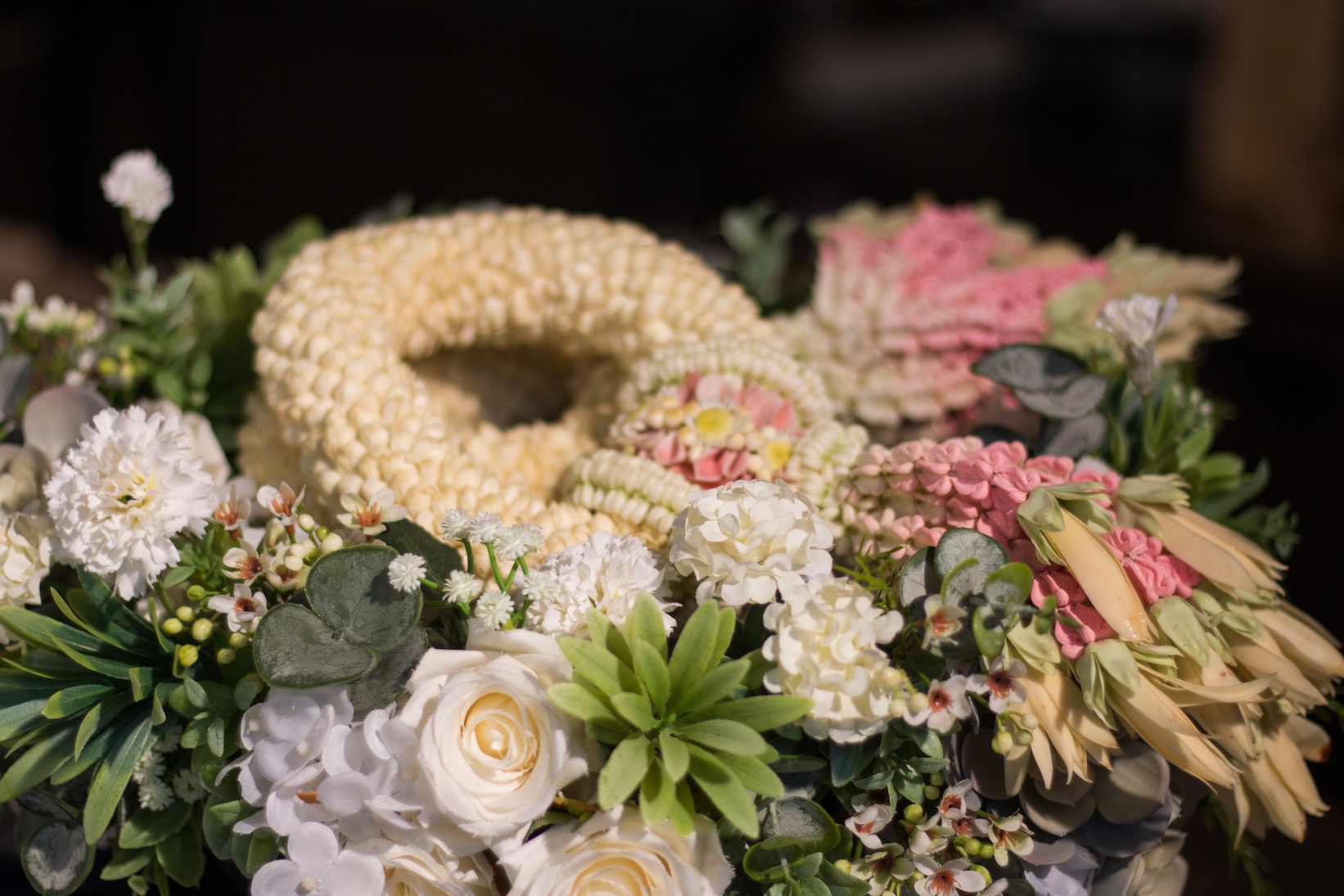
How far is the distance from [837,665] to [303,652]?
231mm

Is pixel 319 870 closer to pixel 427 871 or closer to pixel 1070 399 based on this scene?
pixel 427 871

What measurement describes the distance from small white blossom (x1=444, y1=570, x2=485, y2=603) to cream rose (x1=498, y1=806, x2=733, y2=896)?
0.35ft

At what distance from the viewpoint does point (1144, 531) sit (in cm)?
48

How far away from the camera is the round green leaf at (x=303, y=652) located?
41 centimetres

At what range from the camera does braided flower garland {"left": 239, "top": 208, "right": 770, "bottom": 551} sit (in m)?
0.50

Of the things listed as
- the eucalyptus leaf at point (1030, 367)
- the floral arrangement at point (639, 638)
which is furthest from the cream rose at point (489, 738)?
the eucalyptus leaf at point (1030, 367)

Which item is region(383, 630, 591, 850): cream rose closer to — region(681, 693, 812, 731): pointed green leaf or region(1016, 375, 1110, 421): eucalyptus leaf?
region(681, 693, 812, 731): pointed green leaf

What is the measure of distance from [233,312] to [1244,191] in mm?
1598

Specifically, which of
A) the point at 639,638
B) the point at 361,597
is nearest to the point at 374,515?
the point at 361,597

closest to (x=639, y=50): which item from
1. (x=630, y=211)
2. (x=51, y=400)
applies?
(x=630, y=211)

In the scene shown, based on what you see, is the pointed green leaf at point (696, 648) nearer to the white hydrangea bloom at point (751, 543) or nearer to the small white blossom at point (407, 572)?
the white hydrangea bloom at point (751, 543)

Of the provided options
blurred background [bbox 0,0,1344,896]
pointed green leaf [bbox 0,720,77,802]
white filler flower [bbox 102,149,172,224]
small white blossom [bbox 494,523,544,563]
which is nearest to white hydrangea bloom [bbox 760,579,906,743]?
small white blossom [bbox 494,523,544,563]

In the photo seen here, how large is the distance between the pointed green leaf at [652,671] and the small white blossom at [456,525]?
0.30 feet

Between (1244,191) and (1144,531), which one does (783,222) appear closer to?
(1144,531)
